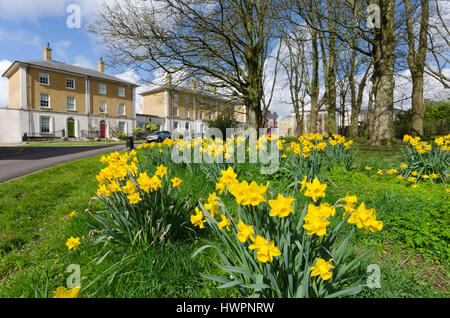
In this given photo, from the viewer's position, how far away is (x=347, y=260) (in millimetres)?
1375

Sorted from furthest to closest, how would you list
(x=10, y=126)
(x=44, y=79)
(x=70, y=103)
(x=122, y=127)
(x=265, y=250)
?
(x=122, y=127) → (x=70, y=103) → (x=44, y=79) → (x=10, y=126) → (x=265, y=250)

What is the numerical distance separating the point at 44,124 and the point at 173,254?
95.2 feet

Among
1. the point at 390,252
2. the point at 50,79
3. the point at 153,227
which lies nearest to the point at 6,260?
the point at 153,227

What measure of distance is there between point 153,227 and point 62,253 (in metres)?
0.95

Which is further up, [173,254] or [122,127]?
[122,127]

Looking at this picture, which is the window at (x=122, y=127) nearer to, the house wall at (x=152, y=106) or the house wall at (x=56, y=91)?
the house wall at (x=56, y=91)

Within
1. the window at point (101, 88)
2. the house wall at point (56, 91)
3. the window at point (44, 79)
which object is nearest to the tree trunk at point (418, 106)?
the house wall at point (56, 91)

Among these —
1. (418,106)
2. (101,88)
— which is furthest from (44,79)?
(418,106)

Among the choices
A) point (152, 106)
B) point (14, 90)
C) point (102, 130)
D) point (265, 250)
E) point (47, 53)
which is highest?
point (47, 53)

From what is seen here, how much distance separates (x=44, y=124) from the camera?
77.6 ft

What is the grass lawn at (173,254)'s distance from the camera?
142 centimetres

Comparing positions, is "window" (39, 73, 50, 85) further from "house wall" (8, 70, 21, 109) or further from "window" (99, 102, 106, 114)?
"window" (99, 102, 106, 114)

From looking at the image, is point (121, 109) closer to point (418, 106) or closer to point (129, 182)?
point (418, 106)
